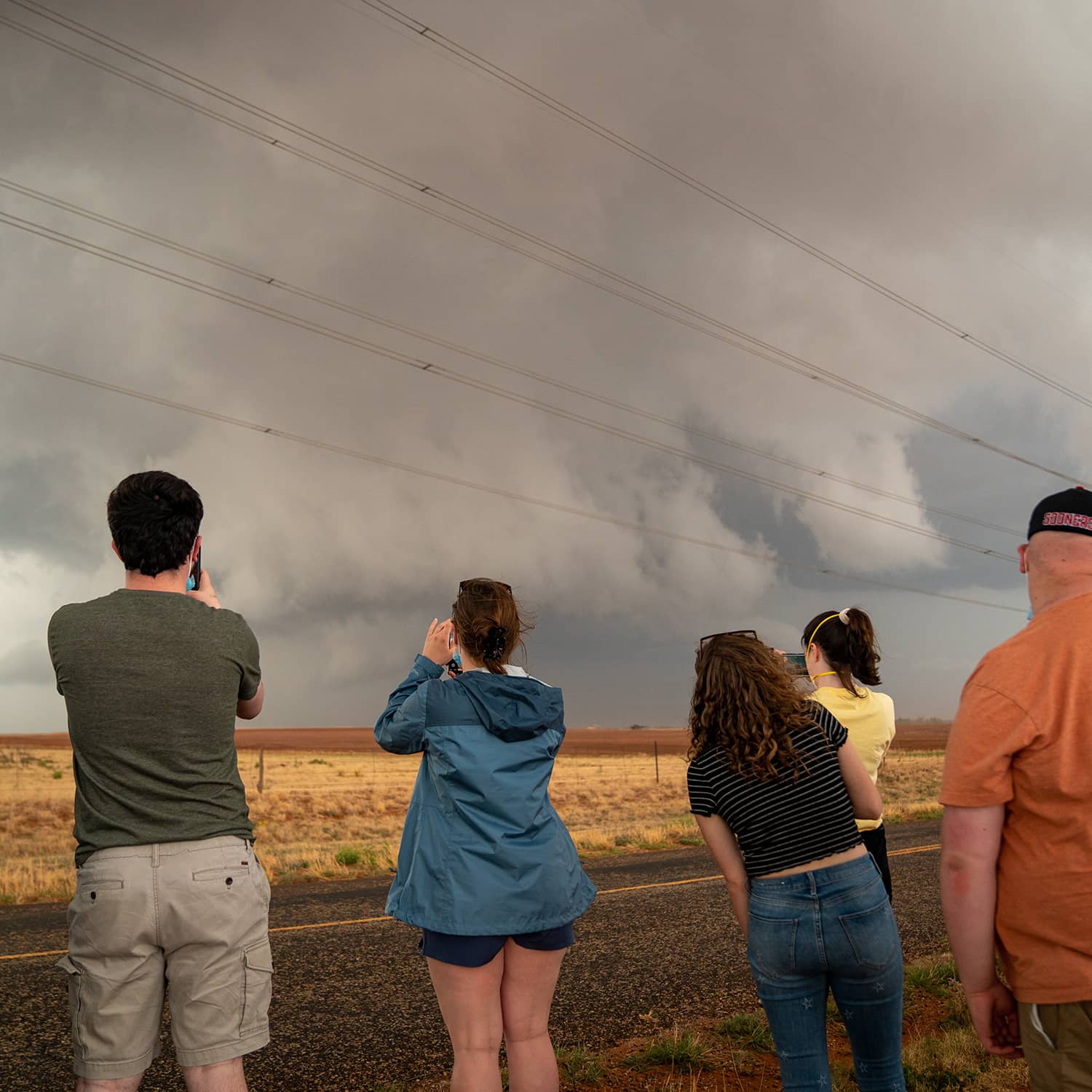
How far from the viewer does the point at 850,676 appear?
16.9ft

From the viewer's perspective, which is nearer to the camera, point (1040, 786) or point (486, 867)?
point (1040, 786)

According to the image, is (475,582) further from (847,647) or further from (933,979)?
(933,979)

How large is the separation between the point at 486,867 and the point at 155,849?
45.9 inches

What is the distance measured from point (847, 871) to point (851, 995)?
0.46 m

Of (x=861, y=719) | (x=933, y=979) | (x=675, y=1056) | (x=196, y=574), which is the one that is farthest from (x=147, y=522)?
(x=933, y=979)

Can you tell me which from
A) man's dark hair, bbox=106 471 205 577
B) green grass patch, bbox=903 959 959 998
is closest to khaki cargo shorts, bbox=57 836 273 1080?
man's dark hair, bbox=106 471 205 577

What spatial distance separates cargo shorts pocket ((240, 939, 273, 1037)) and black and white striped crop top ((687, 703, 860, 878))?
1.56 metres

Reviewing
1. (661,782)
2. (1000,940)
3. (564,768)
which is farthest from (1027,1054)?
(564,768)

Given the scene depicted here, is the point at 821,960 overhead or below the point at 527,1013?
overhead

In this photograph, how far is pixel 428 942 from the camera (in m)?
3.67

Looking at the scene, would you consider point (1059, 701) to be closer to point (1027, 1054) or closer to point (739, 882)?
point (1027, 1054)

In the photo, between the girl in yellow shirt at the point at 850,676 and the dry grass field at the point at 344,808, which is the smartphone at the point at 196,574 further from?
the dry grass field at the point at 344,808

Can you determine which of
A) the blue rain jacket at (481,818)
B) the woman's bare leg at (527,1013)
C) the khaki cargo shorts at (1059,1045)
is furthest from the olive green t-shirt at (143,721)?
the khaki cargo shorts at (1059,1045)

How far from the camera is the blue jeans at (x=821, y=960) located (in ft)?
11.4
